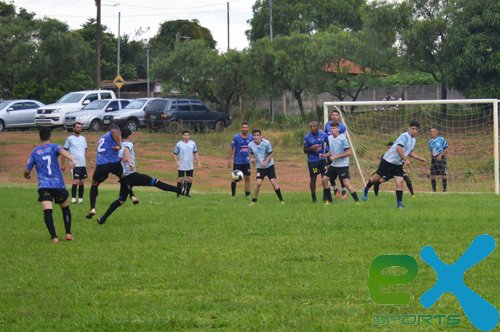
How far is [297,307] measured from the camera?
29.9 ft

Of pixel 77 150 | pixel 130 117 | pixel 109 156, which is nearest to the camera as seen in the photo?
pixel 109 156

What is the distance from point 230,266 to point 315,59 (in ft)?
115

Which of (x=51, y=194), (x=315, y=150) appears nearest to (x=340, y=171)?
(x=315, y=150)

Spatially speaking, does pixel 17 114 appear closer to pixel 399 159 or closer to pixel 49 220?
pixel 399 159

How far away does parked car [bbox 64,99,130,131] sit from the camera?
4150 centimetres

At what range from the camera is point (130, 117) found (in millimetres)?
42219

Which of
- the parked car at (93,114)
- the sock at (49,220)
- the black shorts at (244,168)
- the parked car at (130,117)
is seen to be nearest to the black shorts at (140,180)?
the sock at (49,220)

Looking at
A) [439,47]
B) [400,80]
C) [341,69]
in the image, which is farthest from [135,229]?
[400,80]

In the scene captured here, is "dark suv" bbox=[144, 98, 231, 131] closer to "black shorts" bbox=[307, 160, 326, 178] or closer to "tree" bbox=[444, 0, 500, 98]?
"tree" bbox=[444, 0, 500, 98]

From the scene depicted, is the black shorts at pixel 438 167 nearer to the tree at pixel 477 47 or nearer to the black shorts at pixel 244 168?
the black shorts at pixel 244 168

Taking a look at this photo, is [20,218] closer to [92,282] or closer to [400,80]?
[92,282]

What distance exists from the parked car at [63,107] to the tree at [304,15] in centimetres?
3570

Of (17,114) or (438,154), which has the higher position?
(17,114)

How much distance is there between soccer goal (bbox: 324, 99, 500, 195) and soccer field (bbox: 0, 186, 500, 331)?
740 cm
